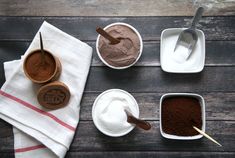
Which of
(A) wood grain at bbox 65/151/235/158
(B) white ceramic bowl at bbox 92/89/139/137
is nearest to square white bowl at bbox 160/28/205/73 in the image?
(B) white ceramic bowl at bbox 92/89/139/137

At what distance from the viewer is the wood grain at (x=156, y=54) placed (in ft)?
3.45

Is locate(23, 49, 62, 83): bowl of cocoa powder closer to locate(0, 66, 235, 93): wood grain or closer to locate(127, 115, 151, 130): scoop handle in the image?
locate(0, 66, 235, 93): wood grain

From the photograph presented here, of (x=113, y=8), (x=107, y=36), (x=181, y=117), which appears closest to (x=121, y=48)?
(x=107, y=36)

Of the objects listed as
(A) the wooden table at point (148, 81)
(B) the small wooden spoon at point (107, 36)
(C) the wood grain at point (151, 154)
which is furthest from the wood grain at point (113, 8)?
(C) the wood grain at point (151, 154)

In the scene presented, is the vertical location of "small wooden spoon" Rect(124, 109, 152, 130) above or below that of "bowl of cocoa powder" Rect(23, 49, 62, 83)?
below

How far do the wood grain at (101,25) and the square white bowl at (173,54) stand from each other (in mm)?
37

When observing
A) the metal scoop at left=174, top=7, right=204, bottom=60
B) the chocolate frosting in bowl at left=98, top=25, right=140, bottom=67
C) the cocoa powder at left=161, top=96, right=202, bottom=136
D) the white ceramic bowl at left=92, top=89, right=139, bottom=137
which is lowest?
the white ceramic bowl at left=92, top=89, right=139, bottom=137

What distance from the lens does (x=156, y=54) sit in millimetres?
1059

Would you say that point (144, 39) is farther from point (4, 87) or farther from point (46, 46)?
point (4, 87)

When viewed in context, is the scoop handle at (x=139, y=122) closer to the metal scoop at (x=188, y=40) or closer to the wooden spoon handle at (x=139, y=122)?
the wooden spoon handle at (x=139, y=122)

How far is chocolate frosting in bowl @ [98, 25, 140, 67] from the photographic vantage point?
1.00m

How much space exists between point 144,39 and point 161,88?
17cm

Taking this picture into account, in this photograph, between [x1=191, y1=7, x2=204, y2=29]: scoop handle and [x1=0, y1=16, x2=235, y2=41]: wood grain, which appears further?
[x1=0, y1=16, x2=235, y2=41]: wood grain

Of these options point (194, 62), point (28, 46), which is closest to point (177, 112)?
point (194, 62)
